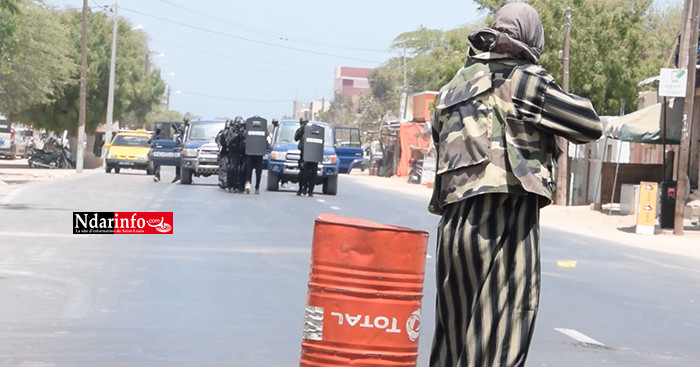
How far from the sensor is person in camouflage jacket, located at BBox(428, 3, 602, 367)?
4984mm

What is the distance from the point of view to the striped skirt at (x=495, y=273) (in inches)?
196

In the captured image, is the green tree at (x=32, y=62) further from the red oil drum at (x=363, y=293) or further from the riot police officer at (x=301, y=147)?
the red oil drum at (x=363, y=293)

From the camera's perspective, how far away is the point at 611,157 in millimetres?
39969

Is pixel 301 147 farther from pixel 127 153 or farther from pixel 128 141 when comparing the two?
pixel 128 141

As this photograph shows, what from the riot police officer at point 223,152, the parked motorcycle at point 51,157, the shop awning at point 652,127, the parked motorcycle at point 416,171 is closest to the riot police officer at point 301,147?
the riot police officer at point 223,152

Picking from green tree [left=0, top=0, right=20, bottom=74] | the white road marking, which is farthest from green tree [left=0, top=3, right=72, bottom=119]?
the white road marking

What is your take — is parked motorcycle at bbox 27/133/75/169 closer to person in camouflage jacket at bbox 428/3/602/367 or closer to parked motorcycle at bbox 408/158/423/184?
parked motorcycle at bbox 408/158/423/184

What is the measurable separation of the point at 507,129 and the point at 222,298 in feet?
21.3

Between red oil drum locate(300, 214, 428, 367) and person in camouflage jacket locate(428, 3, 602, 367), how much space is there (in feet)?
0.55

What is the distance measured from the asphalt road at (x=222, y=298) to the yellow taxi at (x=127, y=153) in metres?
28.7

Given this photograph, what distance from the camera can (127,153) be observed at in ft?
166

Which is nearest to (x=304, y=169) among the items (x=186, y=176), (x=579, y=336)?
(x=186, y=176)

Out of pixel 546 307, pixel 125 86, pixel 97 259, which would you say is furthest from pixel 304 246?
pixel 125 86

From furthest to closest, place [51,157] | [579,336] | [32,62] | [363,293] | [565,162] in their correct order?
[51,157], [32,62], [565,162], [579,336], [363,293]
